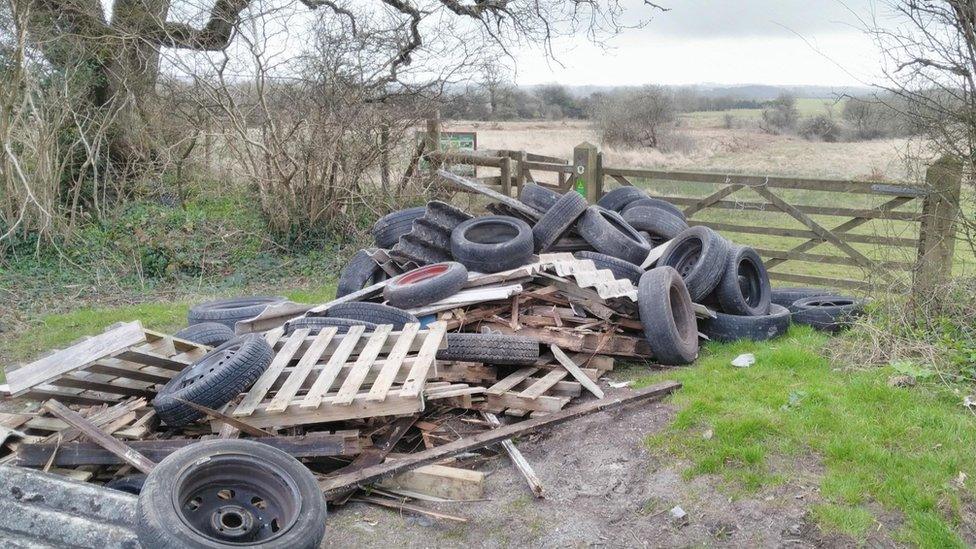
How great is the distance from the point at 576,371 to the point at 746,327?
2.13 metres

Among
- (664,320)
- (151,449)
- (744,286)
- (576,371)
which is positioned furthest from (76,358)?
(744,286)

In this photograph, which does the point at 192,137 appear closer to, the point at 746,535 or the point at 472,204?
the point at 472,204

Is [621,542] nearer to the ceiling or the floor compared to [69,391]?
nearer to the floor

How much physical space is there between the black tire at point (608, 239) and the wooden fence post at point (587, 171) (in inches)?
129

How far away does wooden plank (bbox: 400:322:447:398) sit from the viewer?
485 centimetres

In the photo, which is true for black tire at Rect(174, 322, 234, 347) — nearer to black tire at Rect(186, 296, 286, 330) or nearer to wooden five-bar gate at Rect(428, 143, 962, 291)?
black tire at Rect(186, 296, 286, 330)

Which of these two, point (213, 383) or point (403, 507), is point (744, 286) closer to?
point (403, 507)

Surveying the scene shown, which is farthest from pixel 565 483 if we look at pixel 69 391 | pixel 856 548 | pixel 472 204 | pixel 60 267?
pixel 60 267

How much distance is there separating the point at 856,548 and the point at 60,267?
11.3m

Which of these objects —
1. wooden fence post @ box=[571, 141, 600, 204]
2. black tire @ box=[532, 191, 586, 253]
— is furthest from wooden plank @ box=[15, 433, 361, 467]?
wooden fence post @ box=[571, 141, 600, 204]

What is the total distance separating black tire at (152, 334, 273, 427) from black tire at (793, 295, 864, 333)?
5.52 metres

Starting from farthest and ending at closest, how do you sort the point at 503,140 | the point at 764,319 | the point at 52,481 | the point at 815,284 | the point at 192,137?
1. the point at 503,140
2. the point at 192,137
3. the point at 815,284
4. the point at 764,319
5. the point at 52,481

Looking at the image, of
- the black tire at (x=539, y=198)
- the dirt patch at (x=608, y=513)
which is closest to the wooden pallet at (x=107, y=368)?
the dirt patch at (x=608, y=513)

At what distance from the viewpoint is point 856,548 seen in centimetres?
378
